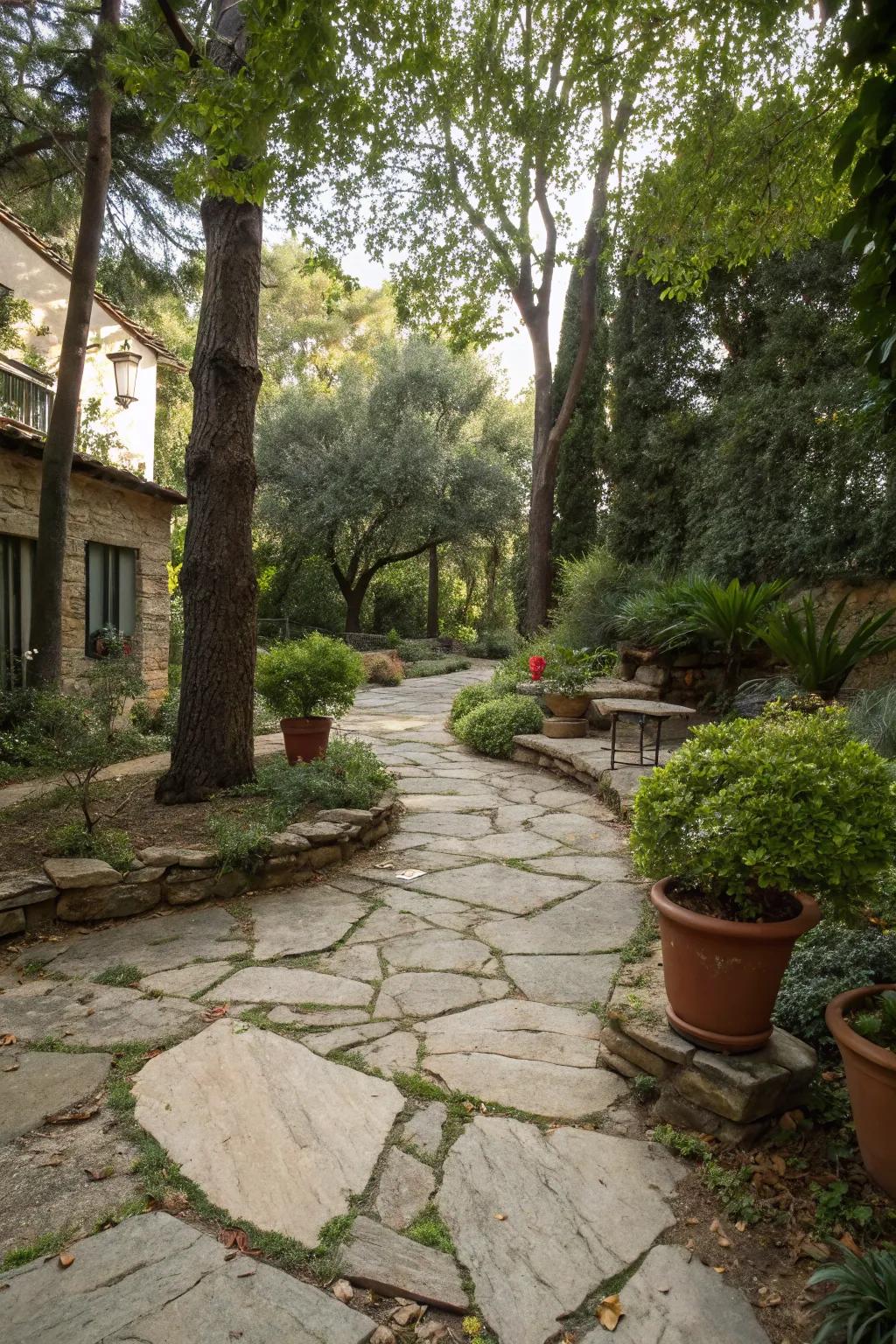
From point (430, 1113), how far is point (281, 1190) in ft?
1.54

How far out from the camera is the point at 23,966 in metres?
3.03

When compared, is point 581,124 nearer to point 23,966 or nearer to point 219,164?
point 219,164

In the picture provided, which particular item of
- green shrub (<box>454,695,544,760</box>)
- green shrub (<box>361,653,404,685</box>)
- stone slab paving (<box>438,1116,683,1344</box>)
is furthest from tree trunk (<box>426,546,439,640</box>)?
stone slab paving (<box>438,1116,683,1344</box>)

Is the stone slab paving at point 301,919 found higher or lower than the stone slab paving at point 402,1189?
lower

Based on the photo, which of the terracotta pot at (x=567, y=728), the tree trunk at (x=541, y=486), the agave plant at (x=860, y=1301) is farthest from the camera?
the tree trunk at (x=541, y=486)

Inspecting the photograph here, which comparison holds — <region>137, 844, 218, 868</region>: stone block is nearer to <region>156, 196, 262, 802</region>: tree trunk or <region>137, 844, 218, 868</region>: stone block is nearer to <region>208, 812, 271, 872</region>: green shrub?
<region>208, 812, 271, 872</region>: green shrub

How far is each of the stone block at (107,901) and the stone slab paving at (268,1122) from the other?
4.22ft

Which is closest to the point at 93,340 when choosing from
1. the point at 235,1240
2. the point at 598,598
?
the point at 598,598

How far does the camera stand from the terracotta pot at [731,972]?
200 centimetres

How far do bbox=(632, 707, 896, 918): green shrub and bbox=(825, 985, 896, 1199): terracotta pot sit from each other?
14.5 inches

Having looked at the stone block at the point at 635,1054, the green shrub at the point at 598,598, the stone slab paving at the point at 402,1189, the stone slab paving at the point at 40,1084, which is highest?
the green shrub at the point at 598,598

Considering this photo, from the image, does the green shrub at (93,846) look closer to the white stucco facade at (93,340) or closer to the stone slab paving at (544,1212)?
the stone slab paving at (544,1212)

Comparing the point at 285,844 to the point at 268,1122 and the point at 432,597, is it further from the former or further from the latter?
the point at 432,597

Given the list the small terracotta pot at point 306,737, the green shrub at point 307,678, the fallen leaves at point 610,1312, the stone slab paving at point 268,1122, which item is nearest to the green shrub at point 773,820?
the fallen leaves at point 610,1312
